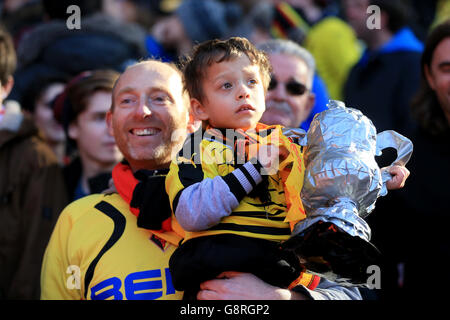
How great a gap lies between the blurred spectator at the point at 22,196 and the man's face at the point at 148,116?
116 cm

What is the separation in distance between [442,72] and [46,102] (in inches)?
116

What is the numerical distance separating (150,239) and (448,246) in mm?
1792

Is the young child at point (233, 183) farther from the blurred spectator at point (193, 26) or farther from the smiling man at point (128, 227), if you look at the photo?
the blurred spectator at point (193, 26)

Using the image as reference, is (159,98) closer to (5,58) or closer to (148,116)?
(148,116)

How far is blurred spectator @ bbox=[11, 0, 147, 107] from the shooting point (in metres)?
4.58

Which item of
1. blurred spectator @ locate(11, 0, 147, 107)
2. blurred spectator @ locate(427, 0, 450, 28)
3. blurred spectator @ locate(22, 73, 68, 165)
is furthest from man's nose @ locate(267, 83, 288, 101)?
blurred spectator @ locate(427, 0, 450, 28)

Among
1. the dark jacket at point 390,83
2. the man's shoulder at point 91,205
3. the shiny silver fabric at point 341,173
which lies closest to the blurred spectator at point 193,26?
the dark jacket at point 390,83

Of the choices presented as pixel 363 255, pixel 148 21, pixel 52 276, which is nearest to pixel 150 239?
pixel 52 276

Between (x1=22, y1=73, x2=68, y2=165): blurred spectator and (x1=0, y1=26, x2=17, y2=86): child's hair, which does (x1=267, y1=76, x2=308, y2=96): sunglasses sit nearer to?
(x1=0, y1=26, x2=17, y2=86): child's hair

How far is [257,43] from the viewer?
498cm

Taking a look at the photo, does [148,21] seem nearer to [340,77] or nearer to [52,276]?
[340,77]

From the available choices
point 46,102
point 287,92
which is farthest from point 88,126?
point 287,92

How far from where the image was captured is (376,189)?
1955mm
